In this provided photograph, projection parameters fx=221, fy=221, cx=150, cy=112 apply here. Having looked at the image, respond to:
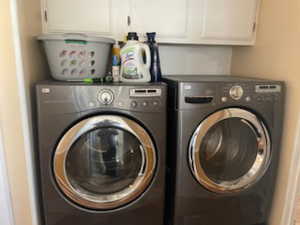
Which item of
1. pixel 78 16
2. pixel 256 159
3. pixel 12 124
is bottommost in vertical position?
pixel 256 159

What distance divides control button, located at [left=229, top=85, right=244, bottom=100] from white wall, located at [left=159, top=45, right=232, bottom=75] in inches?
29.8

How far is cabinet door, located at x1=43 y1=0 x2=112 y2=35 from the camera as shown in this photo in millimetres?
1420

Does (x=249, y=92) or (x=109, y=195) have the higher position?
(x=249, y=92)

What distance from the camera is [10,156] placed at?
3.70ft

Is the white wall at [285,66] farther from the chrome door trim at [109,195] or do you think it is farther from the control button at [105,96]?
the control button at [105,96]

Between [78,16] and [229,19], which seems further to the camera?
[229,19]

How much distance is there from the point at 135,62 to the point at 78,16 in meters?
0.52

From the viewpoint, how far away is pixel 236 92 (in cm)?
126

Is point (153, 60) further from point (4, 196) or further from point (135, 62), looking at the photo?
point (4, 196)

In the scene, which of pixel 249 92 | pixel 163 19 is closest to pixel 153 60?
pixel 163 19

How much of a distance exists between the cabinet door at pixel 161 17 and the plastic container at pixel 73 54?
372 millimetres

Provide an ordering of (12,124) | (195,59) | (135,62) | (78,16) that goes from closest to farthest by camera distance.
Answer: (12,124) → (135,62) → (78,16) → (195,59)

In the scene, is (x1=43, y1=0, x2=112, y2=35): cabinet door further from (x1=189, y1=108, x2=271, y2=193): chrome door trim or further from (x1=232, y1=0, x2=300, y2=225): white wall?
(x1=232, y1=0, x2=300, y2=225): white wall

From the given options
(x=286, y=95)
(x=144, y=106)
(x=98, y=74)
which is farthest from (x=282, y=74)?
(x=98, y=74)
